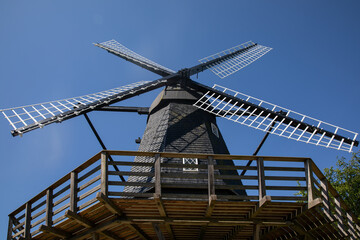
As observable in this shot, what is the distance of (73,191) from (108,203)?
3.24 ft

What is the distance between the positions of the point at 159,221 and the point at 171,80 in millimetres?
7409

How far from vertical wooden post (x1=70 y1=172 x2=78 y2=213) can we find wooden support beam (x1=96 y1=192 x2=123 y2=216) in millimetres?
796

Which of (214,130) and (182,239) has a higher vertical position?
(214,130)

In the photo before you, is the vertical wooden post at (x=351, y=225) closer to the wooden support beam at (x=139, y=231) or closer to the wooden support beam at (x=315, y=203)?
the wooden support beam at (x=315, y=203)

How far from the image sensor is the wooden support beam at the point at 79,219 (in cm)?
832

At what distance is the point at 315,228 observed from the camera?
31.3 ft

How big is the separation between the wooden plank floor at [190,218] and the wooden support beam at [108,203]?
0.20ft

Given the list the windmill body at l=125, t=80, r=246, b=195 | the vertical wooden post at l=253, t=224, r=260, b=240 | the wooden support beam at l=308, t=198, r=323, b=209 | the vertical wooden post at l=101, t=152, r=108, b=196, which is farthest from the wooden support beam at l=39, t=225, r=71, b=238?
the wooden support beam at l=308, t=198, r=323, b=209

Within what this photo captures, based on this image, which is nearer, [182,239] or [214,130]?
[182,239]

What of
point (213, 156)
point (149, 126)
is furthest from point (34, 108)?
point (213, 156)

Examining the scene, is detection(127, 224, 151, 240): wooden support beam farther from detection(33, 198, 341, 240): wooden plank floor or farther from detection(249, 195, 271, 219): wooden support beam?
detection(249, 195, 271, 219): wooden support beam

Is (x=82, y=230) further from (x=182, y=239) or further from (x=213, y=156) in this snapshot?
(x=213, y=156)

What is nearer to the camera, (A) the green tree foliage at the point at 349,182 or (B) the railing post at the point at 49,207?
(B) the railing post at the point at 49,207

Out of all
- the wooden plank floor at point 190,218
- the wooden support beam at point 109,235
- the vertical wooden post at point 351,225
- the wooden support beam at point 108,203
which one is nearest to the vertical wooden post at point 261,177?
the wooden plank floor at point 190,218
